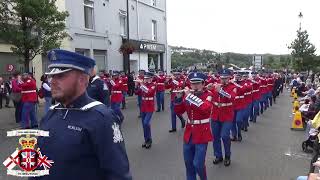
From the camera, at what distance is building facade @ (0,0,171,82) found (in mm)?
25516

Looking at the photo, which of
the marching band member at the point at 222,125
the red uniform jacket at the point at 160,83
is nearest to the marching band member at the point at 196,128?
the marching band member at the point at 222,125

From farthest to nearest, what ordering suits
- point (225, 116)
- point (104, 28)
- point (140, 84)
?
1. point (104, 28)
2. point (140, 84)
3. point (225, 116)

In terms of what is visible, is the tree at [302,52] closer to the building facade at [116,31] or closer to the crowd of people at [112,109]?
the building facade at [116,31]

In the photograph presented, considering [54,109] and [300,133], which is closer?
[54,109]

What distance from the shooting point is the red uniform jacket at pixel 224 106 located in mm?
9047

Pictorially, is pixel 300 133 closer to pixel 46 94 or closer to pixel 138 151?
pixel 138 151

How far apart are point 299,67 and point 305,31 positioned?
217 inches

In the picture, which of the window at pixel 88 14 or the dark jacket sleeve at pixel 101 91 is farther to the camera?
the window at pixel 88 14

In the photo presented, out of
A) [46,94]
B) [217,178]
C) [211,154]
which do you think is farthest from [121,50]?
[217,178]

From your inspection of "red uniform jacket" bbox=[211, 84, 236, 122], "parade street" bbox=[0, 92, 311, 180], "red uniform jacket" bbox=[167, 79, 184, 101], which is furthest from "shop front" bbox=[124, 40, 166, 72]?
"red uniform jacket" bbox=[211, 84, 236, 122]

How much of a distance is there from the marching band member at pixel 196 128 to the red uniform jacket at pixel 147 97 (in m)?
3.96

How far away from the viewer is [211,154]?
33.2ft

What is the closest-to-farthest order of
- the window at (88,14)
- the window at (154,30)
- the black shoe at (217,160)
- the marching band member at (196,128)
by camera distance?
the marching band member at (196,128) < the black shoe at (217,160) < the window at (88,14) < the window at (154,30)

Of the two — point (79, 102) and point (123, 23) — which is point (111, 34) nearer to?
point (123, 23)
